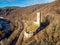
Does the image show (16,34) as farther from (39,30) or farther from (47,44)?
(47,44)

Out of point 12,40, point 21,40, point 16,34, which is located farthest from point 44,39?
point 16,34

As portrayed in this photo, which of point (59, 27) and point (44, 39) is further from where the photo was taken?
point (59, 27)

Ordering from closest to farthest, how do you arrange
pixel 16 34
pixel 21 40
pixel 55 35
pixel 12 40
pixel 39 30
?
pixel 55 35 → pixel 39 30 → pixel 21 40 → pixel 12 40 → pixel 16 34

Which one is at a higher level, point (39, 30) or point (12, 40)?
point (39, 30)

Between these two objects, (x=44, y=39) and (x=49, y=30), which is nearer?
(x=44, y=39)

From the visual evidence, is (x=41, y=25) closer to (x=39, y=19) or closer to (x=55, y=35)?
(x=39, y=19)

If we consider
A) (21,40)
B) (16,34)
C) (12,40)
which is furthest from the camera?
(16,34)

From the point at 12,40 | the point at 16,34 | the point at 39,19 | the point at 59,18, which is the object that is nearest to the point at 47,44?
the point at 39,19

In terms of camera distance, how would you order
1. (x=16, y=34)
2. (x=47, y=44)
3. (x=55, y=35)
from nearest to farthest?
(x=47, y=44)
(x=55, y=35)
(x=16, y=34)

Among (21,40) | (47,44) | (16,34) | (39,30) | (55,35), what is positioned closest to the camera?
(47,44)
